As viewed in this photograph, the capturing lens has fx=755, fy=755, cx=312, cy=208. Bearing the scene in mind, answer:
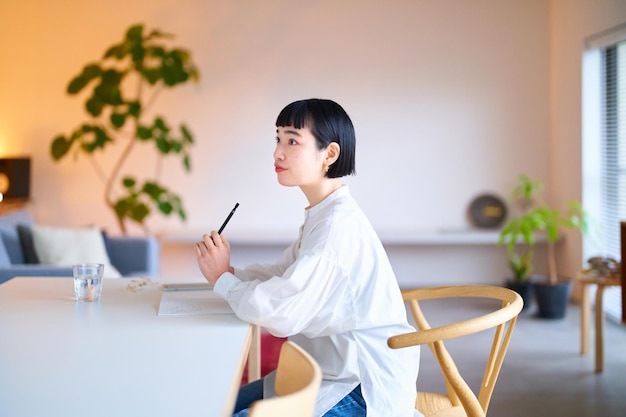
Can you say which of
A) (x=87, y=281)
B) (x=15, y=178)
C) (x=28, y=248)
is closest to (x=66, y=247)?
(x=28, y=248)

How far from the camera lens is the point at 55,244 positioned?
4508mm

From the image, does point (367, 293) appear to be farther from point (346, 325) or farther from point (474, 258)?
point (474, 258)

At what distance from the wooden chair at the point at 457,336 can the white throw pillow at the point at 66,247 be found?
109 inches

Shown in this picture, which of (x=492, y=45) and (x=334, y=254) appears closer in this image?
(x=334, y=254)

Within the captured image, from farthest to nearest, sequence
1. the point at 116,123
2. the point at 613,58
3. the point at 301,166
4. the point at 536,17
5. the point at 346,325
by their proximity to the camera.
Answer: the point at 536,17
the point at 116,123
the point at 613,58
the point at 301,166
the point at 346,325

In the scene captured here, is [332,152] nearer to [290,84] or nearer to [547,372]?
[547,372]

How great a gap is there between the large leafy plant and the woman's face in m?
3.67

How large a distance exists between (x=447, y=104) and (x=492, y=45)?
644 millimetres

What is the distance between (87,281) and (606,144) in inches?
180

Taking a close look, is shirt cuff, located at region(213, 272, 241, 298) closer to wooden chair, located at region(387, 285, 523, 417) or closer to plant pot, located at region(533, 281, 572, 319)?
wooden chair, located at region(387, 285, 523, 417)

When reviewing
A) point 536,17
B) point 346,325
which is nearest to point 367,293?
point 346,325

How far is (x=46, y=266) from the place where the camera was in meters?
4.03

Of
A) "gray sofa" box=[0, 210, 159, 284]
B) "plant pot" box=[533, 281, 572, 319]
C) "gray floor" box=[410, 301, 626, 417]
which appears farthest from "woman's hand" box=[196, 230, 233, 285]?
"plant pot" box=[533, 281, 572, 319]

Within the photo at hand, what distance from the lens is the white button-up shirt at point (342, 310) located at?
167cm
